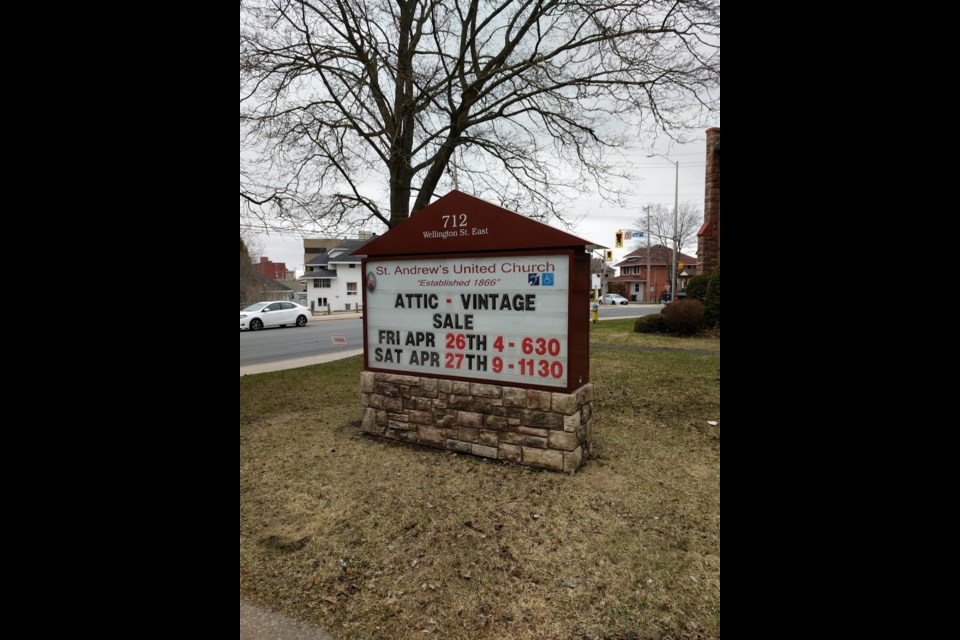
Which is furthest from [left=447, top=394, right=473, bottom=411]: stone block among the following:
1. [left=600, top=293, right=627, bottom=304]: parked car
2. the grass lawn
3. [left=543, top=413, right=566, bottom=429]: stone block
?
[left=600, top=293, right=627, bottom=304]: parked car

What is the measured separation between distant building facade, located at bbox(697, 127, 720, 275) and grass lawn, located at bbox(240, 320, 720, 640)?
13692mm

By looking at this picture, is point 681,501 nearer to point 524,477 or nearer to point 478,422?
point 524,477

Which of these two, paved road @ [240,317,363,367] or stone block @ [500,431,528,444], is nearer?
stone block @ [500,431,528,444]

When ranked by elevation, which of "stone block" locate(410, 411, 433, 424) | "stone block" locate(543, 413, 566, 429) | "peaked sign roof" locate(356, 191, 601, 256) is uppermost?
"peaked sign roof" locate(356, 191, 601, 256)

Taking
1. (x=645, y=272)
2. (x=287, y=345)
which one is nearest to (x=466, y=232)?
(x=287, y=345)

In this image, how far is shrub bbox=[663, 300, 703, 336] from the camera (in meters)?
15.7

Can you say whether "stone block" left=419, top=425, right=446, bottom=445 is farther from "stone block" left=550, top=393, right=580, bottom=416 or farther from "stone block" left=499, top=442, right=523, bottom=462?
"stone block" left=550, top=393, right=580, bottom=416

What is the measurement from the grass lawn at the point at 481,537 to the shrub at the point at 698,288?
12633 millimetres

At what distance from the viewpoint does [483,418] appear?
5.08m

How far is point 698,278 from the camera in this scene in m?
18.1

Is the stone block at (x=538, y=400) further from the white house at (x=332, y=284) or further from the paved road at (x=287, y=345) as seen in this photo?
the white house at (x=332, y=284)
